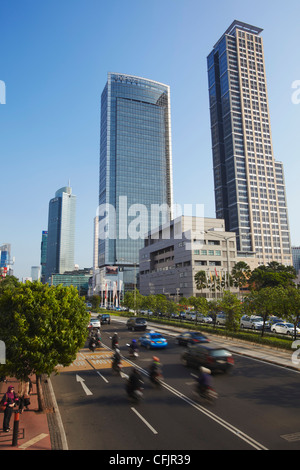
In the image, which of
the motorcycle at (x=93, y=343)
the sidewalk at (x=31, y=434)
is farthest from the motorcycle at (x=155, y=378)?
the motorcycle at (x=93, y=343)

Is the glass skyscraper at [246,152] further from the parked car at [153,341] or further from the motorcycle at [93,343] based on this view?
the motorcycle at [93,343]

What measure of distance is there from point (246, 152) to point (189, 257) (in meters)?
96.9

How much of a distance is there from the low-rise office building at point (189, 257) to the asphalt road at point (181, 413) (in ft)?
200

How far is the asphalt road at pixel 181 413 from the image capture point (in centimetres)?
938

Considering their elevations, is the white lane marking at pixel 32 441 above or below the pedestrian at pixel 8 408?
below

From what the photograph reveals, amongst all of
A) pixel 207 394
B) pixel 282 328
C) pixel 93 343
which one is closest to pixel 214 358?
pixel 207 394

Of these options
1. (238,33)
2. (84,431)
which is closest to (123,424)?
(84,431)

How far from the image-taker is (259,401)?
1323 centimetres

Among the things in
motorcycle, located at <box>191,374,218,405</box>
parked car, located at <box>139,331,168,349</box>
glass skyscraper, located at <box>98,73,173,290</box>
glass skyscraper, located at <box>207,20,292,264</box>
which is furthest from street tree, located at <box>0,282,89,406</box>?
glass skyscraper, located at <box>98,73,173,290</box>

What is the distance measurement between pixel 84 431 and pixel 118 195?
530ft

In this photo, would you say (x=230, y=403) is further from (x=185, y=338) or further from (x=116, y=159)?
(x=116, y=159)

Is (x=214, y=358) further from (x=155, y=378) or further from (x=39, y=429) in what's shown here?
(x=39, y=429)

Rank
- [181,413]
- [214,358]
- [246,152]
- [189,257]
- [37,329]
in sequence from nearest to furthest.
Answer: [181,413] → [37,329] → [214,358] → [189,257] → [246,152]

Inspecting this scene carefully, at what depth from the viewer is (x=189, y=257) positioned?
90188 mm
